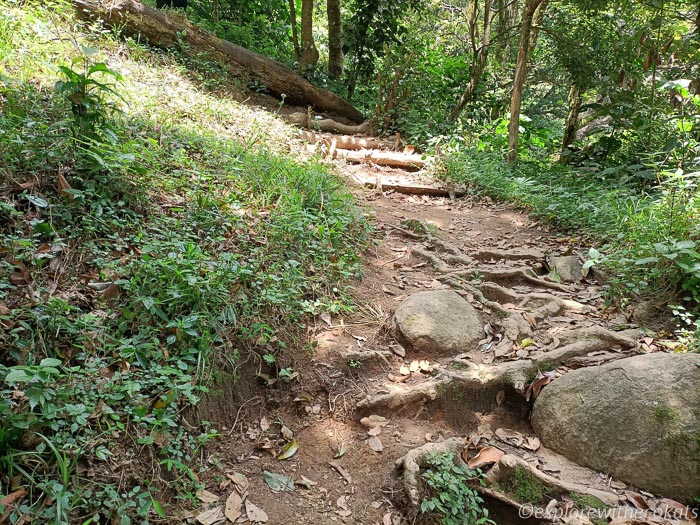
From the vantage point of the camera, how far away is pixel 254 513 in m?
2.49

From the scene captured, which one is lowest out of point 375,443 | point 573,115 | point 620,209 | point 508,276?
point 375,443

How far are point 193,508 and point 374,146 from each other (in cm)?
819

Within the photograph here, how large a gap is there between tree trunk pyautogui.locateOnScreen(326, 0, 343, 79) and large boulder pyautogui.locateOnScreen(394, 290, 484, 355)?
9392 millimetres

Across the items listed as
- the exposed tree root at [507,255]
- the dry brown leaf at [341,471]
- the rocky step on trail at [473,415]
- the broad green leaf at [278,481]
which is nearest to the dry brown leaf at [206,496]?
the rocky step on trail at [473,415]

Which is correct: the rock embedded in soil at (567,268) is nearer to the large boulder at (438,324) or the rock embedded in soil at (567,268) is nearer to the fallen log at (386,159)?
the large boulder at (438,324)

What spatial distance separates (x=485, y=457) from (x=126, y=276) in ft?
8.26

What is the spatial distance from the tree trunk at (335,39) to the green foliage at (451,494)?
432 inches

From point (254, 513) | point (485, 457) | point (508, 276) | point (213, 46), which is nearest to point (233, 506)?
point (254, 513)

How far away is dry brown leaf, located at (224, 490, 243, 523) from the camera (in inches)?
95.2

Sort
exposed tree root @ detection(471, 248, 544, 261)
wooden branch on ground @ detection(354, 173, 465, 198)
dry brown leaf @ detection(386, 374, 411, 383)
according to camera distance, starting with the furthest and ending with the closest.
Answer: wooden branch on ground @ detection(354, 173, 465, 198)
exposed tree root @ detection(471, 248, 544, 261)
dry brown leaf @ detection(386, 374, 411, 383)

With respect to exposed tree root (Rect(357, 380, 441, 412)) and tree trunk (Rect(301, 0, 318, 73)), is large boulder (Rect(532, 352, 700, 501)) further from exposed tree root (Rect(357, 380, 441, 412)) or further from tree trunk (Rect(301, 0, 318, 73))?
tree trunk (Rect(301, 0, 318, 73))

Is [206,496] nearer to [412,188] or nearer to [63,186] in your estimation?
[63,186]

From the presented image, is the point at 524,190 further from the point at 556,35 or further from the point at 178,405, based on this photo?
the point at 178,405

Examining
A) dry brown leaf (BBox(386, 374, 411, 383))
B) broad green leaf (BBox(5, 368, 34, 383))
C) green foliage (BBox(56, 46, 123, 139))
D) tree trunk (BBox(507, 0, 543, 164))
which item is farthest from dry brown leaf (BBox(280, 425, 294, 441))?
tree trunk (BBox(507, 0, 543, 164))
